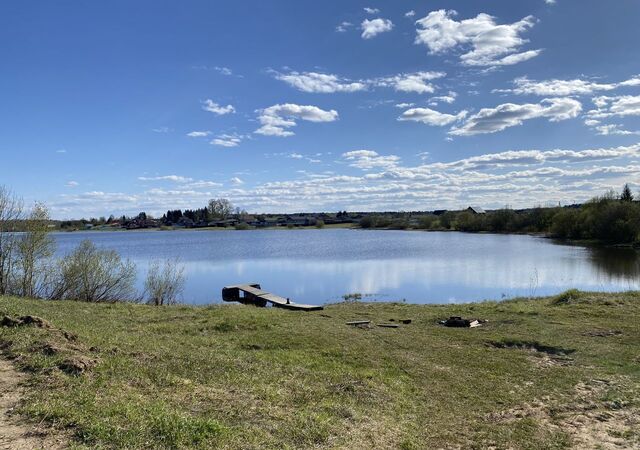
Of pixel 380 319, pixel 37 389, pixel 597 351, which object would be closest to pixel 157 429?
pixel 37 389

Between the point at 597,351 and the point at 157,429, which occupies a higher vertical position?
the point at 157,429

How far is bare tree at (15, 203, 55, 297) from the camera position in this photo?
2062 centimetres

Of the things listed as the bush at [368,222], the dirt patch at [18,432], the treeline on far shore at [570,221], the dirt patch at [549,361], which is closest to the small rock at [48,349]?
the dirt patch at [18,432]

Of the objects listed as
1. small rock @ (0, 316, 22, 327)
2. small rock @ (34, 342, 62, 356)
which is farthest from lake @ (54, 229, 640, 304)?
small rock @ (34, 342, 62, 356)

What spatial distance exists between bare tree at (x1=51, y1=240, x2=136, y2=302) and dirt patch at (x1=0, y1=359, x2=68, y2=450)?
1828cm

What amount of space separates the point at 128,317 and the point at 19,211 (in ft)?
38.3

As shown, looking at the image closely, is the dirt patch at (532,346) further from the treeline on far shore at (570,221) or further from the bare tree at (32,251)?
the treeline on far shore at (570,221)

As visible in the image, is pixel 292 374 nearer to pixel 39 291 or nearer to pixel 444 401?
pixel 444 401

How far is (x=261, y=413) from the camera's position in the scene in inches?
235

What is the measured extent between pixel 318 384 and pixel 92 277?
737 inches

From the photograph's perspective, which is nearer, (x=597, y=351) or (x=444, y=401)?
(x=444, y=401)

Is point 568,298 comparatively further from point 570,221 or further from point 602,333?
point 570,221

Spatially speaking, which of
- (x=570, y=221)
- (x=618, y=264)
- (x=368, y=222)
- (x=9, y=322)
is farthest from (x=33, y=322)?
(x=368, y=222)

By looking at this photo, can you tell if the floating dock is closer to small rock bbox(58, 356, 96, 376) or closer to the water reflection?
small rock bbox(58, 356, 96, 376)
